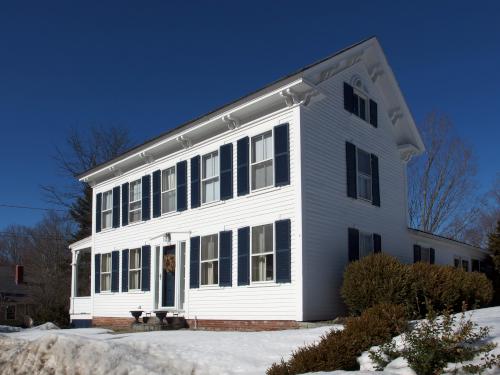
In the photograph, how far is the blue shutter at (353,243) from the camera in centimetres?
1638

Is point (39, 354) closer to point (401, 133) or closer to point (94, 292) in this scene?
point (94, 292)

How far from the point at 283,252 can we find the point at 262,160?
2714 mm

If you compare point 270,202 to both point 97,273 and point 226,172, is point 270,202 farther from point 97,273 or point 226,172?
point 97,273

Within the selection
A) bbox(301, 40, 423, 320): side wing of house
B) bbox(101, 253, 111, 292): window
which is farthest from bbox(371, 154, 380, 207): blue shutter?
bbox(101, 253, 111, 292): window

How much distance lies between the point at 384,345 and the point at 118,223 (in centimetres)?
1565

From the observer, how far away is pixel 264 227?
15.7 metres

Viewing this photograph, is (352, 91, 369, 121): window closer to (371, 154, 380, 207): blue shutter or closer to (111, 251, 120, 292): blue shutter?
(371, 154, 380, 207): blue shutter

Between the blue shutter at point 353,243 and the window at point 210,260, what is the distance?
3.84m

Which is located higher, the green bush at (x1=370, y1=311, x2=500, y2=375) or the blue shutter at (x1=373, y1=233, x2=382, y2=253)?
the blue shutter at (x1=373, y1=233, x2=382, y2=253)

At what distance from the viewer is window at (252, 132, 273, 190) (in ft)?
51.9

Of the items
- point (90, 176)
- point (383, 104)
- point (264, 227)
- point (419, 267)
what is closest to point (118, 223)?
point (90, 176)

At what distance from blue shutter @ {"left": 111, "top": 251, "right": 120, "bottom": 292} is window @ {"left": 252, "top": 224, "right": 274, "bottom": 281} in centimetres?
814

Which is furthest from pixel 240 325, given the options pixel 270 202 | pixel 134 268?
pixel 134 268

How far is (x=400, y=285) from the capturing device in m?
13.7
